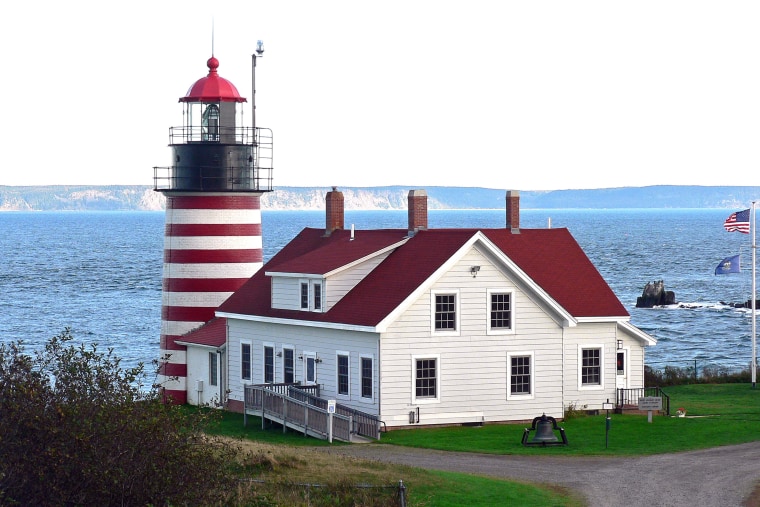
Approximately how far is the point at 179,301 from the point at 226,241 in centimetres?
261

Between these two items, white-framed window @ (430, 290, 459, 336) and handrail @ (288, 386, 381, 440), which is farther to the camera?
white-framed window @ (430, 290, 459, 336)

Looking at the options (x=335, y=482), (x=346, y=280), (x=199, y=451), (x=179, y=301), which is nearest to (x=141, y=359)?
(x=179, y=301)

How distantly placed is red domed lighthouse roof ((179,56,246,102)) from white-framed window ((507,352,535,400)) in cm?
1346

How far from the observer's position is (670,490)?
2639 centimetres

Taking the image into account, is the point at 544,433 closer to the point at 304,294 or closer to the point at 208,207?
the point at 304,294

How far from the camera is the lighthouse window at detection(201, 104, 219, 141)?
43544mm

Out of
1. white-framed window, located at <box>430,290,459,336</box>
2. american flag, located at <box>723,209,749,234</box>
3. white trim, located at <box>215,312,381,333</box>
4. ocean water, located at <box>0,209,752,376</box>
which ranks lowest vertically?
ocean water, located at <box>0,209,752,376</box>

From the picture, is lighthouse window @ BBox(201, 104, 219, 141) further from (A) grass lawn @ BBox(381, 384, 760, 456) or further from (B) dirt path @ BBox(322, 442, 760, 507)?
(B) dirt path @ BBox(322, 442, 760, 507)

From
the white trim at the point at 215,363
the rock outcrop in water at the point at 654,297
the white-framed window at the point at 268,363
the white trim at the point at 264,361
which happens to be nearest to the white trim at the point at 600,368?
the white trim at the point at 264,361

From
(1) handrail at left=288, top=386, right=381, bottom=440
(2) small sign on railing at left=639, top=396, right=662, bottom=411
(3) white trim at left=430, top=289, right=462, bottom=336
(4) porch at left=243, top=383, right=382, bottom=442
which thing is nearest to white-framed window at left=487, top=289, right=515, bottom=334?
(3) white trim at left=430, top=289, right=462, bottom=336

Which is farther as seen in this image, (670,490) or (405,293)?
(405,293)

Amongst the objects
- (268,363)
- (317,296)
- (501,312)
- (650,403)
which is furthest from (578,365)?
(268,363)

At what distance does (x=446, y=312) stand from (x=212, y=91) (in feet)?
40.9

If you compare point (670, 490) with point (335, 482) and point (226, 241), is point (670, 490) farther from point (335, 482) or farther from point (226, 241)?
point (226, 241)
